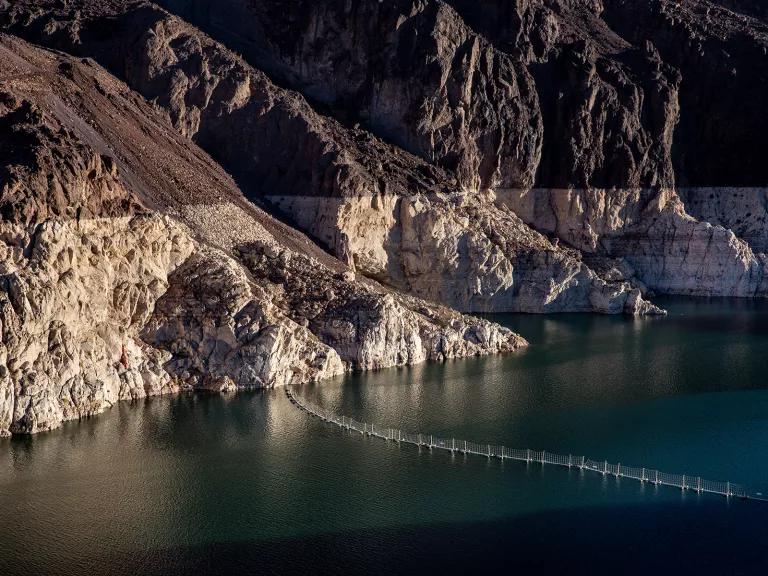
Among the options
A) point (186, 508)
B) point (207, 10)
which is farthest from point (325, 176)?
point (186, 508)

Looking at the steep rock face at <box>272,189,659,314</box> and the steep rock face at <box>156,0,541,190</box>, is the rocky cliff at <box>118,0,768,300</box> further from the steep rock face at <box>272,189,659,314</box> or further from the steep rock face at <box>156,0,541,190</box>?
the steep rock face at <box>272,189,659,314</box>

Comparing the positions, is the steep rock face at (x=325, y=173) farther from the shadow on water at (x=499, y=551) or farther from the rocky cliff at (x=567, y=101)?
the shadow on water at (x=499, y=551)

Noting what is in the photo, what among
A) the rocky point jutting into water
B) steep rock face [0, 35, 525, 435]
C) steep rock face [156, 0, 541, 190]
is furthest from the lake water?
steep rock face [156, 0, 541, 190]

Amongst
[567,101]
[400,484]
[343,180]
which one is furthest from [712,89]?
[400,484]

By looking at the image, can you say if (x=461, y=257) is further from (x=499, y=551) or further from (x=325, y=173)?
(x=499, y=551)

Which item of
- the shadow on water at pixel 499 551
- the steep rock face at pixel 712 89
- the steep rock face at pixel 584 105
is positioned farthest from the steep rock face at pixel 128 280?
the steep rock face at pixel 712 89

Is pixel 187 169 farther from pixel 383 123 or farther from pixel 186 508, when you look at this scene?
pixel 186 508

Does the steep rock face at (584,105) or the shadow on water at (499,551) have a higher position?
the steep rock face at (584,105)
